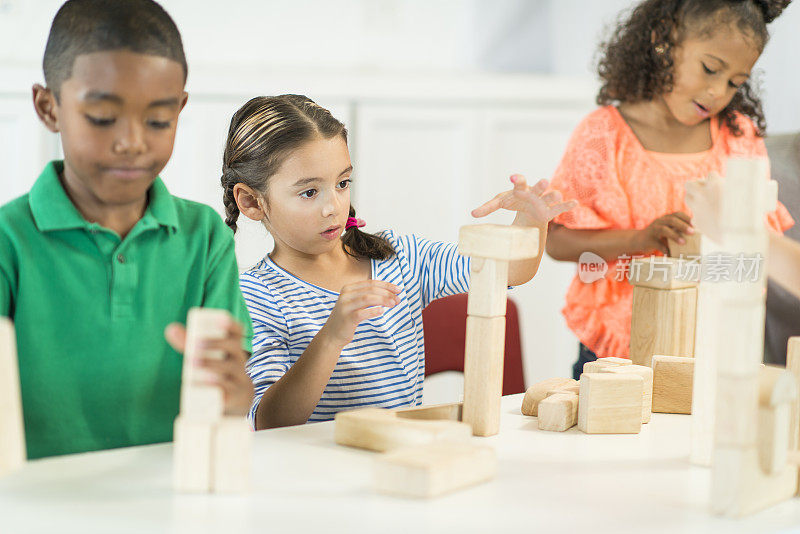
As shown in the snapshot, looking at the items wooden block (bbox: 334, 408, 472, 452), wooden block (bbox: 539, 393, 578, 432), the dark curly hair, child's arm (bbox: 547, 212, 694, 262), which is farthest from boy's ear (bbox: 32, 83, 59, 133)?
the dark curly hair

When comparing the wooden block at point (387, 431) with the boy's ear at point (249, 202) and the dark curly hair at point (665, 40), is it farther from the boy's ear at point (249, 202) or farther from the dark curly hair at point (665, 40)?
the dark curly hair at point (665, 40)

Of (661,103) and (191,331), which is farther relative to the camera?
(661,103)

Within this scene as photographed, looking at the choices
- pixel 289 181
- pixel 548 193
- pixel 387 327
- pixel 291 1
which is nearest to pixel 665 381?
pixel 548 193

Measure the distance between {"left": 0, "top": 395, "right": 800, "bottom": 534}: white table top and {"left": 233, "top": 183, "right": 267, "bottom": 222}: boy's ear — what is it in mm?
428

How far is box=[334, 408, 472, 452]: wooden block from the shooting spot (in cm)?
74

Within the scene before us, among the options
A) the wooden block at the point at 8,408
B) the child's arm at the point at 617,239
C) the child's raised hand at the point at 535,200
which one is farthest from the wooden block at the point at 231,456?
the child's arm at the point at 617,239

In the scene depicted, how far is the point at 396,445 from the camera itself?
2.48ft

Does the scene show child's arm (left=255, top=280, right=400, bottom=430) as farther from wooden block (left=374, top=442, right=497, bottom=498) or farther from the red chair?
the red chair

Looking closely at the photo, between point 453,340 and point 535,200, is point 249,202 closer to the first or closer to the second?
point 535,200

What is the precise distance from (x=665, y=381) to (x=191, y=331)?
0.54 meters

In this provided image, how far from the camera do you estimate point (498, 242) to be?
0.78 meters

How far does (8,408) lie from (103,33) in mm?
296

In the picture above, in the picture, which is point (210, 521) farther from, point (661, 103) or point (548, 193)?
point (661, 103)

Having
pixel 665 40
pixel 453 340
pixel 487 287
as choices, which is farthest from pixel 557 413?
pixel 665 40
